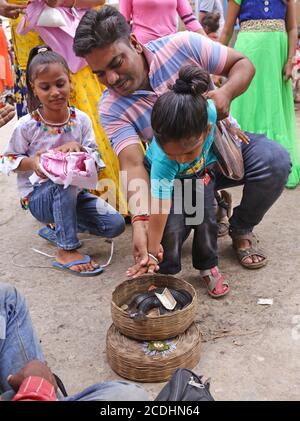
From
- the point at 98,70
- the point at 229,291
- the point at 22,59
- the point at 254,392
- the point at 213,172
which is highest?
the point at 98,70

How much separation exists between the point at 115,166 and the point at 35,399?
83.0 inches

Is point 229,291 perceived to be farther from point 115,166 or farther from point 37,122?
point 37,122

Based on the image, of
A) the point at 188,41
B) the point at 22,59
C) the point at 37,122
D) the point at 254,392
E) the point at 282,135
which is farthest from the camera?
the point at 282,135

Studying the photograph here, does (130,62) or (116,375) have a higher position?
(130,62)

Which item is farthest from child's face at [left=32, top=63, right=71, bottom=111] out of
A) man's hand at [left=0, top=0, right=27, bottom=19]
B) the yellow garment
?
man's hand at [left=0, top=0, right=27, bottom=19]

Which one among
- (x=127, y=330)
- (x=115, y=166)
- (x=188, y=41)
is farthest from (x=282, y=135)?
(x=127, y=330)

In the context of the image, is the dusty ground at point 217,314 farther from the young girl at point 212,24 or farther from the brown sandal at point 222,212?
the young girl at point 212,24

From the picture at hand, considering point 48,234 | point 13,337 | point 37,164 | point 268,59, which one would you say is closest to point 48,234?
point 48,234

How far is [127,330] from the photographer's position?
6.71ft

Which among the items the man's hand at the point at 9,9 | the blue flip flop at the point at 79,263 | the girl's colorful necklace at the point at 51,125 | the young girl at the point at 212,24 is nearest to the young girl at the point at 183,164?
the blue flip flop at the point at 79,263

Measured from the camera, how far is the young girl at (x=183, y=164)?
199cm

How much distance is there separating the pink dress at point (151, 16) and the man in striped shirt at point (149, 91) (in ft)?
3.30

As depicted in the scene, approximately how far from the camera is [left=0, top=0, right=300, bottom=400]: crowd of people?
2049 mm

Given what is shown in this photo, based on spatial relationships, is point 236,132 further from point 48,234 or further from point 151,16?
point 48,234
